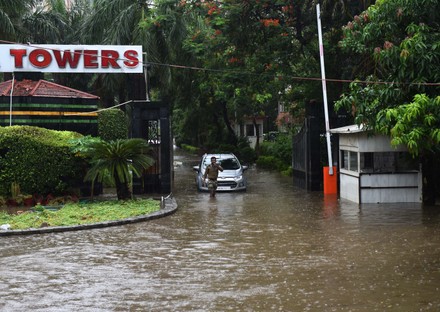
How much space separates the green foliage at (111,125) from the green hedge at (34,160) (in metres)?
8.74

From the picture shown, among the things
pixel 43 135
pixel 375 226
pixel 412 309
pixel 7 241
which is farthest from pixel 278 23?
pixel 412 309

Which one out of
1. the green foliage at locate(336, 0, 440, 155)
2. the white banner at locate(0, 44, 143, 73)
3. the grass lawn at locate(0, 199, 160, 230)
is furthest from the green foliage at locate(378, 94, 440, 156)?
the white banner at locate(0, 44, 143, 73)

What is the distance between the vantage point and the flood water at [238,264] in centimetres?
936

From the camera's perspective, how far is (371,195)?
832 inches

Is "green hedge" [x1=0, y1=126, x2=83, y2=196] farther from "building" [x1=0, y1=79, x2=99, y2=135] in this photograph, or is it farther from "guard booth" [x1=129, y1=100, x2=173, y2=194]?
"guard booth" [x1=129, y1=100, x2=173, y2=194]

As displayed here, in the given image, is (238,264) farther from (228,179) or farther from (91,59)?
(91,59)

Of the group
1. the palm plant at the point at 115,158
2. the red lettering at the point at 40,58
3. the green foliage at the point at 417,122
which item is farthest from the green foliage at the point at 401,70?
the red lettering at the point at 40,58

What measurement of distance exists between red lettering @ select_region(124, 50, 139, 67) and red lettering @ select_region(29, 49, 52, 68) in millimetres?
2619

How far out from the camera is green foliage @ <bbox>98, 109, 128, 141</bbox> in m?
31.6

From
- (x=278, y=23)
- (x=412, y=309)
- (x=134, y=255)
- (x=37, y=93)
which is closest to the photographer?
(x=412, y=309)

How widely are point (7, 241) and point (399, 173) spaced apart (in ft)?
37.6

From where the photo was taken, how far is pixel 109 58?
25031 millimetres

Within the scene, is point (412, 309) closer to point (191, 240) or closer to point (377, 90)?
point (191, 240)

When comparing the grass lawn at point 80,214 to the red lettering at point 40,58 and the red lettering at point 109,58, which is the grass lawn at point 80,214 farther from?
the red lettering at point 40,58
